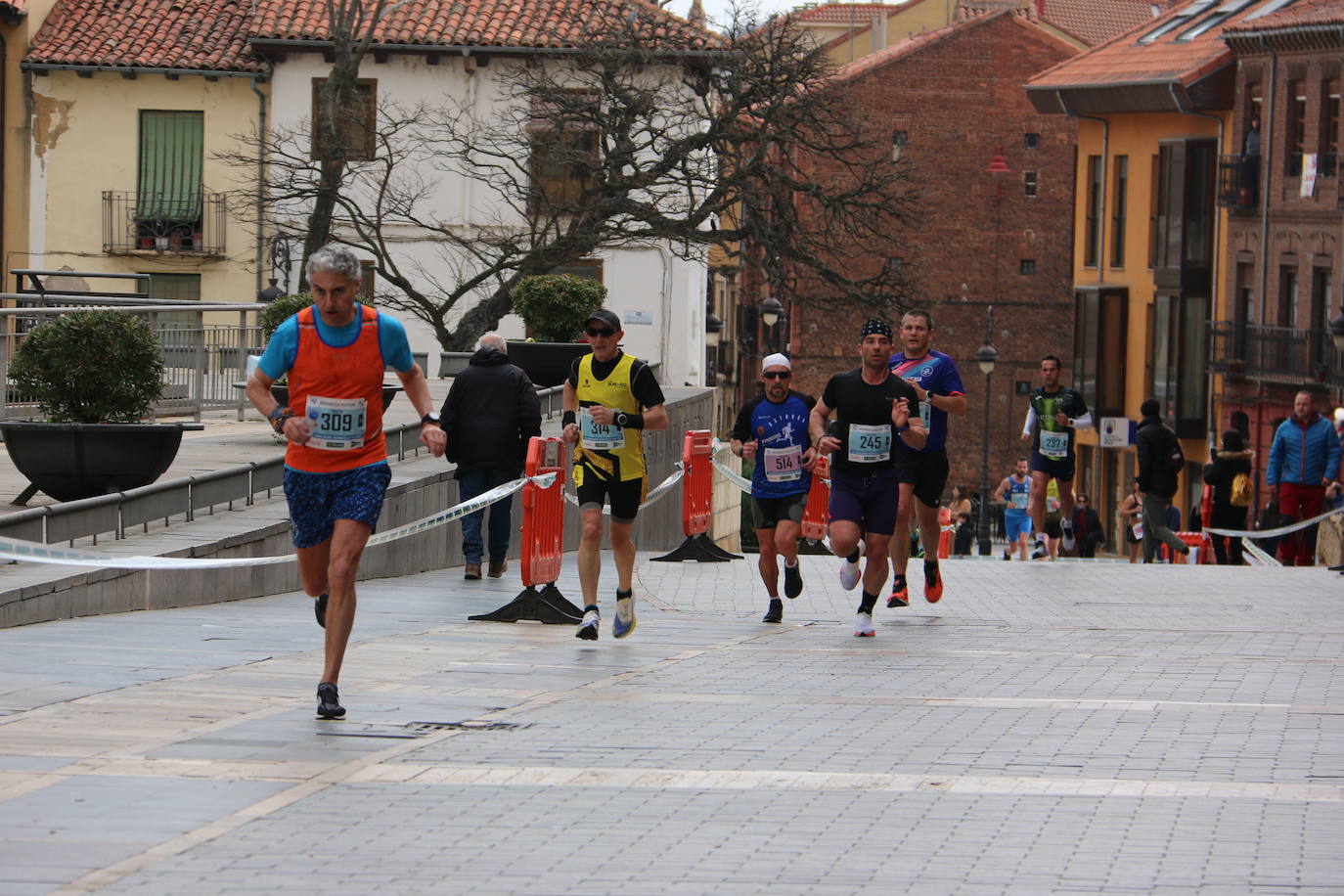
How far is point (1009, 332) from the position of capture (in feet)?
235

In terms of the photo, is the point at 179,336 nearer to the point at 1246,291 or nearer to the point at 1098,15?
the point at 1246,291

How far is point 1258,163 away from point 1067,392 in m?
33.6

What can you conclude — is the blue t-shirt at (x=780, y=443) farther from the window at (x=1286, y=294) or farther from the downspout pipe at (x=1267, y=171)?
the downspout pipe at (x=1267, y=171)

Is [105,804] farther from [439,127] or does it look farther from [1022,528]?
[439,127]

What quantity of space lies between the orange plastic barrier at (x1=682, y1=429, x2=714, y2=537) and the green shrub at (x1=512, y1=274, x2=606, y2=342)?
6.22 m

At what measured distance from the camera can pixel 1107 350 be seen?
190 feet

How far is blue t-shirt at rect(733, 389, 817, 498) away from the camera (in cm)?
1453

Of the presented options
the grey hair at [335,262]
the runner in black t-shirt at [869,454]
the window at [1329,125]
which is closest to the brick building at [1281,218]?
the window at [1329,125]

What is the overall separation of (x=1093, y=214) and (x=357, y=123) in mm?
26859

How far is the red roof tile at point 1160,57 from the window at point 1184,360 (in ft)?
17.5

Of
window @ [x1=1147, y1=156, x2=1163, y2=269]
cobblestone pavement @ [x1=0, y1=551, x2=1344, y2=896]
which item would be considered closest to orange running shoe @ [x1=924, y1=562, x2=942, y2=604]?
cobblestone pavement @ [x1=0, y1=551, x2=1344, y2=896]

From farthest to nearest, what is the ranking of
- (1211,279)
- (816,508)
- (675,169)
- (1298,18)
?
(1211,279), (1298,18), (675,169), (816,508)

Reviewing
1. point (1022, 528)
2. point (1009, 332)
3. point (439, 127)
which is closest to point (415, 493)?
point (1022, 528)

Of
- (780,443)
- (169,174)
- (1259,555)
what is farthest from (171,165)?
(780,443)
